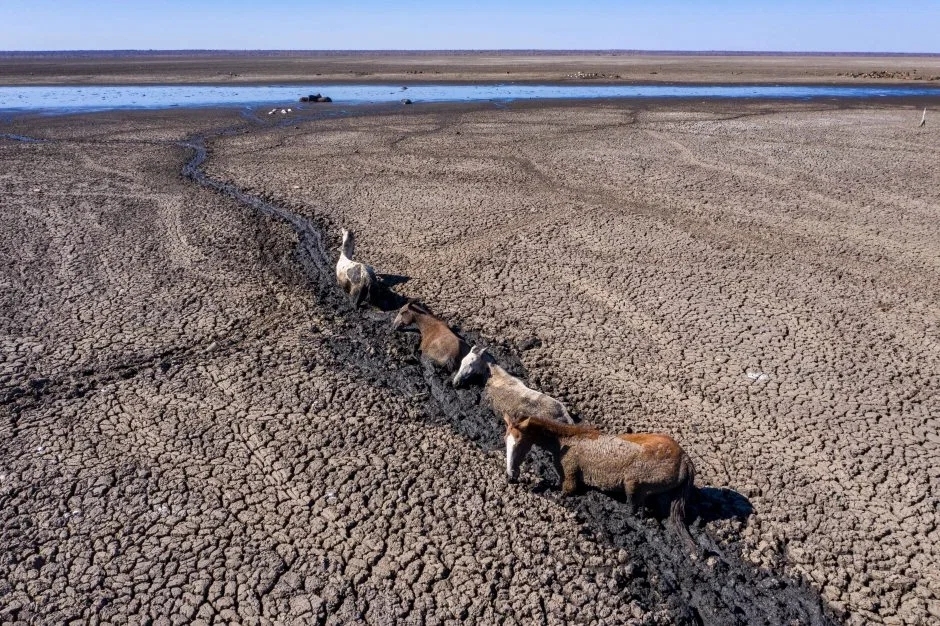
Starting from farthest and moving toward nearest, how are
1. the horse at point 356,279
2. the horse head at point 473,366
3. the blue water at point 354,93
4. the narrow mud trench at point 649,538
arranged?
the blue water at point 354,93 → the horse at point 356,279 → the horse head at point 473,366 → the narrow mud trench at point 649,538

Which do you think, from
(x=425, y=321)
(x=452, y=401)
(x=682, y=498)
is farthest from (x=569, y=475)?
(x=425, y=321)

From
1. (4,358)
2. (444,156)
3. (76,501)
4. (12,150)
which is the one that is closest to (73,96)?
(12,150)

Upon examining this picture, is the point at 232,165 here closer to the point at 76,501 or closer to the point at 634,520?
the point at 76,501

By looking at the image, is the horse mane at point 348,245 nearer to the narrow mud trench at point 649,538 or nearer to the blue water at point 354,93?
the narrow mud trench at point 649,538

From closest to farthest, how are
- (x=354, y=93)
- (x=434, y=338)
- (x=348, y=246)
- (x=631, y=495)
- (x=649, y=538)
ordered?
(x=649, y=538), (x=631, y=495), (x=434, y=338), (x=348, y=246), (x=354, y=93)

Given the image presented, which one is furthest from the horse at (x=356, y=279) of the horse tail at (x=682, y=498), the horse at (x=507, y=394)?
the horse tail at (x=682, y=498)

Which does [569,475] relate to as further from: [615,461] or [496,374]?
[496,374]
